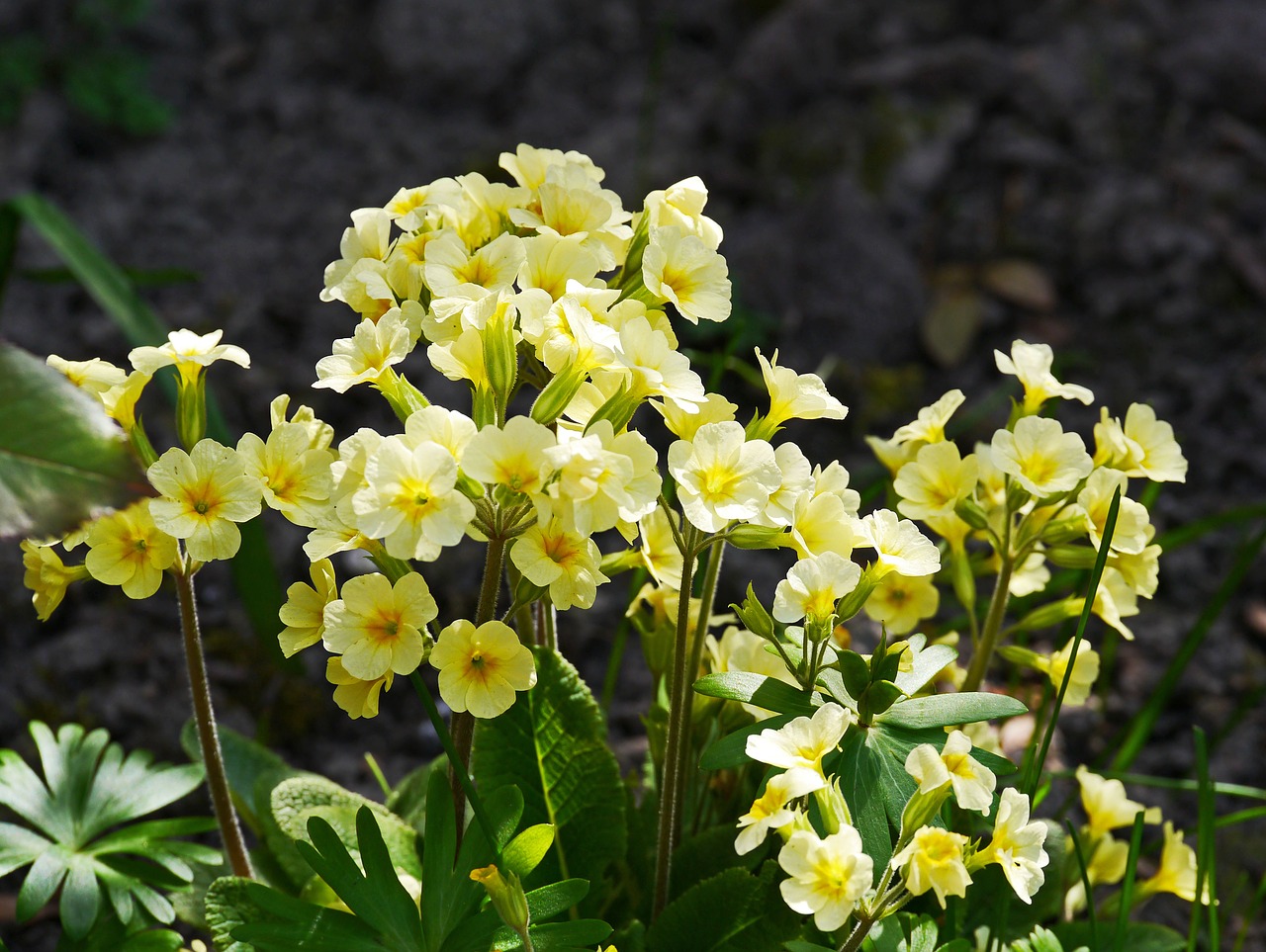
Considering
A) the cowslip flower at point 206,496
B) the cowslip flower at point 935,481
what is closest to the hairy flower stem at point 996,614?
the cowslip flower at point 935,481

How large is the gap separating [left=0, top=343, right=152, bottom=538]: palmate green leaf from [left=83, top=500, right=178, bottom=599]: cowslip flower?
22 centimetres

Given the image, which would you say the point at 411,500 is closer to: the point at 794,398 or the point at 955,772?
the point at 794,398

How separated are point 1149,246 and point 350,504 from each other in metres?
2.92

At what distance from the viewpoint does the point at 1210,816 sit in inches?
61.5

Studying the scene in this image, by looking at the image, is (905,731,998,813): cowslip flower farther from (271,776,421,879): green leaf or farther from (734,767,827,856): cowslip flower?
(271,776,421,879): green leaf

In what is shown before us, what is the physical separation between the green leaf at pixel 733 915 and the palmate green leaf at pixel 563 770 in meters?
0.16

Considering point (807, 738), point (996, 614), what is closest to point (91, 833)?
point (807, 738)

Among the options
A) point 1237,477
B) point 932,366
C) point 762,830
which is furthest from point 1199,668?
point 762,830

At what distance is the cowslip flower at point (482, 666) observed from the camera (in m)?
1.14

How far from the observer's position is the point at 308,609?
1.21 m

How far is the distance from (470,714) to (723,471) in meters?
0.40

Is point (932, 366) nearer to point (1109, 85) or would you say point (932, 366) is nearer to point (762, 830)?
point (1109, 85)

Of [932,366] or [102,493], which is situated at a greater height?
[102,493]

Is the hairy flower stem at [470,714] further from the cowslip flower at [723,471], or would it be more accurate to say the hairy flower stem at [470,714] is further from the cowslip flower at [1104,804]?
the cowslip flower at [1104,804]
